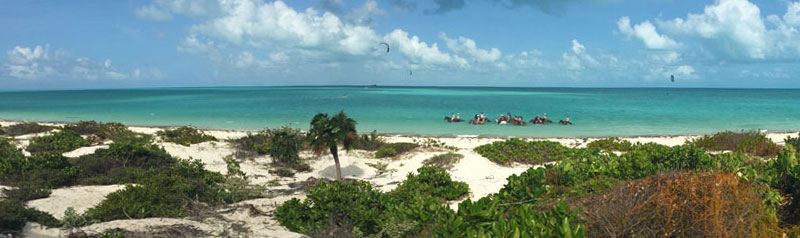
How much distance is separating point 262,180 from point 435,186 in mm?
6248

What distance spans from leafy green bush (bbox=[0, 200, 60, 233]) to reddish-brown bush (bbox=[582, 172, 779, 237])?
869 centimetres

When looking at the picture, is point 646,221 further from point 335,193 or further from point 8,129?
point 8,129

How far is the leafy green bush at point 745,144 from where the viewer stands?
14.5 meters

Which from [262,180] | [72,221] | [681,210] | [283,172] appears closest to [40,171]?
[72,221]

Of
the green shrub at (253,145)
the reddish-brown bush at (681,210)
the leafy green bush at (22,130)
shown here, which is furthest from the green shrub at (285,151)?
the leafy green bush at (22,130)

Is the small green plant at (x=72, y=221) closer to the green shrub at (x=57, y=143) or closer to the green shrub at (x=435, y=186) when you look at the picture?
the green shrub at (x=435, y=186)

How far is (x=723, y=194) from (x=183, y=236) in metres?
7.31

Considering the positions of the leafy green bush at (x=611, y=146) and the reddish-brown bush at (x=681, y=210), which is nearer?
the reddish-brown bush at (x=681, y=210)

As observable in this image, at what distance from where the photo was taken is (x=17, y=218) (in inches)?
273

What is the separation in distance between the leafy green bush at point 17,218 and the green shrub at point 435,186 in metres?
6.86

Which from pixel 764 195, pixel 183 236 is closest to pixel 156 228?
pixel 183 236

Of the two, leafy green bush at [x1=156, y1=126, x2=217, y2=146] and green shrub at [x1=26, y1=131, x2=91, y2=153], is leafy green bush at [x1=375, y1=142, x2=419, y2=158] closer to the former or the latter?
leafy green bush at [x1=156, y1=126, x2=217, y2=146]

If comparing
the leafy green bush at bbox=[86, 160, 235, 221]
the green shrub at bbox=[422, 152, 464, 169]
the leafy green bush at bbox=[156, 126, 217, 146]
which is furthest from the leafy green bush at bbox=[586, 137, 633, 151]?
the leafy green bush at bbox=[156, 126, 217, 146]

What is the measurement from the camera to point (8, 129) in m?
23.6
